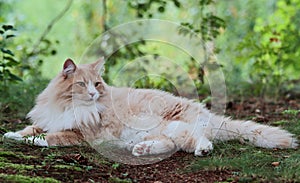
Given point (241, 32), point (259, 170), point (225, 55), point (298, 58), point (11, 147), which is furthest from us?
point (241, 32)

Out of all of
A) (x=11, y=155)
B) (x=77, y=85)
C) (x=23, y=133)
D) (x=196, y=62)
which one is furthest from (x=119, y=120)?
(x=196, y=62)

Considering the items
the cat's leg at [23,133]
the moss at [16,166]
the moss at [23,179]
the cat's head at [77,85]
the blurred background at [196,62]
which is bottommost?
the moss at [23,179]

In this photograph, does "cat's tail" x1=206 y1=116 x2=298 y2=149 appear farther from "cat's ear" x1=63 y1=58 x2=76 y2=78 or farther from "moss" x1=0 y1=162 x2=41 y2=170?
"moss" x1=0 y1=162 x2=41 y2=170

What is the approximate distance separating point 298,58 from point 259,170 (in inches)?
139

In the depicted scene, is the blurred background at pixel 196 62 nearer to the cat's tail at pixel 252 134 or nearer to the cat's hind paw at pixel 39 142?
the cat's hind paw at pixel 39 142

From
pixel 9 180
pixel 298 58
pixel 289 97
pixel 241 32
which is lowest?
pixel 9 180

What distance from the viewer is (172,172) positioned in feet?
9.55

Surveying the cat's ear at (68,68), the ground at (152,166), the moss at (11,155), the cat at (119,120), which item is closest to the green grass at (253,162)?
the ground at (152,166)

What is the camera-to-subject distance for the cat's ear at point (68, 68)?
11.8ft

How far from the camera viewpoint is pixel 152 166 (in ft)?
9.98

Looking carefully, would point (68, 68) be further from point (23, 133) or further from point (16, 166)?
point (16, 166)

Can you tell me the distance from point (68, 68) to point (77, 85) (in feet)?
0.49

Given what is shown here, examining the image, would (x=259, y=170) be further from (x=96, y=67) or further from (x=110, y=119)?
(x=96, y=67)

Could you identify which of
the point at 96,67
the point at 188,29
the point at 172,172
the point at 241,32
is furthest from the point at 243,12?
the point at 172,172
